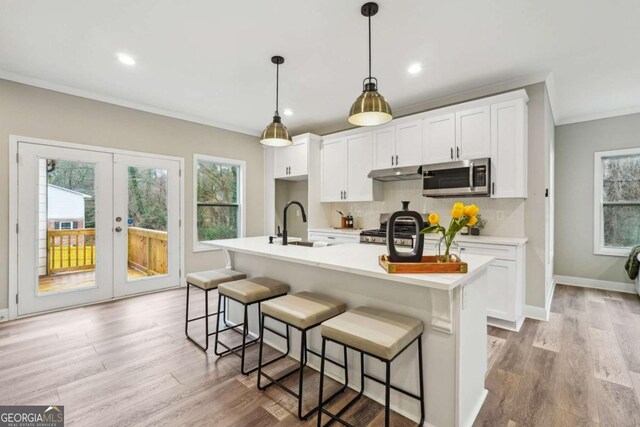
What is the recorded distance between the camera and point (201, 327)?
3.12 metres

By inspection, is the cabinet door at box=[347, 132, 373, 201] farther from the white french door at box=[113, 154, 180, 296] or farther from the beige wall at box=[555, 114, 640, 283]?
the beige wall at box=[555, 114, 640, 283]

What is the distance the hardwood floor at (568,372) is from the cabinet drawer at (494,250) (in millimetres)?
779

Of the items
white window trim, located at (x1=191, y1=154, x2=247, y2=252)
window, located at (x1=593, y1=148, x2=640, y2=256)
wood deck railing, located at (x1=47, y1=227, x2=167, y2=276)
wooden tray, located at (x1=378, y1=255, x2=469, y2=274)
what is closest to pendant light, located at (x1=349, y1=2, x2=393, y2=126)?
wooden tray, located at (x1=378, y1=255, x2=469, y2=274)

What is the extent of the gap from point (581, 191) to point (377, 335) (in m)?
5.07

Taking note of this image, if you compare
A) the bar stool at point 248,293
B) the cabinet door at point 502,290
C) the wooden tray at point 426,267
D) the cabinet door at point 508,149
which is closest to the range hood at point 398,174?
the cabinet door at point 508,149

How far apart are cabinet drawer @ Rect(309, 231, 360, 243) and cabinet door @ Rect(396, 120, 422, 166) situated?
1232mm

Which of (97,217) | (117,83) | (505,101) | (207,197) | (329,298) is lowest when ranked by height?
(329,298)

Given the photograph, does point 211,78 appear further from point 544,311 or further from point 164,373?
point 544,311

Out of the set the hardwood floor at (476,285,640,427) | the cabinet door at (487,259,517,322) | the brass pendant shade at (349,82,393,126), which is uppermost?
the brass pendant shade at (349,82,393,126)

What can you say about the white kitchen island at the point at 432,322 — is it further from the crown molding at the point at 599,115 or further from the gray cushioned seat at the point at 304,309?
the crown molding at the point at 599,115

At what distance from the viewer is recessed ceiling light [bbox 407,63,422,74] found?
3021 millimetres

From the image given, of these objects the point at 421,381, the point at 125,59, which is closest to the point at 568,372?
the point at 421,381

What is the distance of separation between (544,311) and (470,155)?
1.92 meters

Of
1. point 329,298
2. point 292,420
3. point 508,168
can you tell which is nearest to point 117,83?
point 329,298
